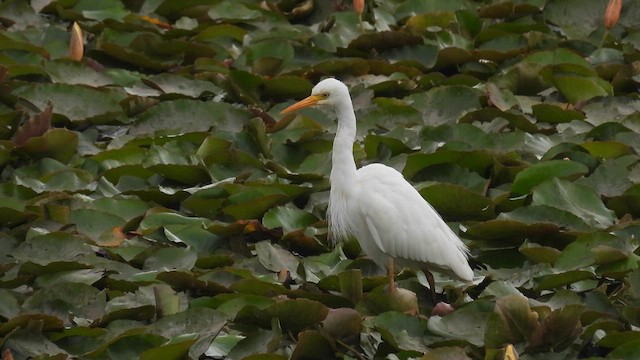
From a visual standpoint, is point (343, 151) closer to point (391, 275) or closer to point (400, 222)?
point (400, 222)

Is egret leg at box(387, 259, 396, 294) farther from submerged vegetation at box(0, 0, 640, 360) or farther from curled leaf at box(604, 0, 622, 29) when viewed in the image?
curled leaf at box(604, 0, 622, 29)

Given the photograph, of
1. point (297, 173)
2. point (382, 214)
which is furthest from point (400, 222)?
point (297, 173)

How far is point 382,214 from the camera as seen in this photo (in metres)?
6.35

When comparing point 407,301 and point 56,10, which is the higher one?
point 407,301

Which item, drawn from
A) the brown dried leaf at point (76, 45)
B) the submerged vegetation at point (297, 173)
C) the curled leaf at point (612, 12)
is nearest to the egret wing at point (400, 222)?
the submerged vegetation at point (297, 173)

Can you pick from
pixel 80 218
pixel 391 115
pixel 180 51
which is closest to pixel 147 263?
pixel 80 218

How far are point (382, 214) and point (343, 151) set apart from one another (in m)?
0.35

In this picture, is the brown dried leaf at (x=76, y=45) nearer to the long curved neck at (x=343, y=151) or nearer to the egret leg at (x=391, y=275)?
the long curved neck at (x=343, y=151)

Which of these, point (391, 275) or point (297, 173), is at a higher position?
point (391, 275)

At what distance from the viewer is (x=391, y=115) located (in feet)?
25.8

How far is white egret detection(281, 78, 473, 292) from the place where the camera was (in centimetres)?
624

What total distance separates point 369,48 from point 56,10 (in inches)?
82.5

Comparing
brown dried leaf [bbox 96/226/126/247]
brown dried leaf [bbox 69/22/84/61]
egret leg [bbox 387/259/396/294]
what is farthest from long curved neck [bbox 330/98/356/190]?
brown dried leaf [bbox 69/22/84/61]

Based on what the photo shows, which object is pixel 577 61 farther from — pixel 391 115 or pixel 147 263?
pixel 147 263
